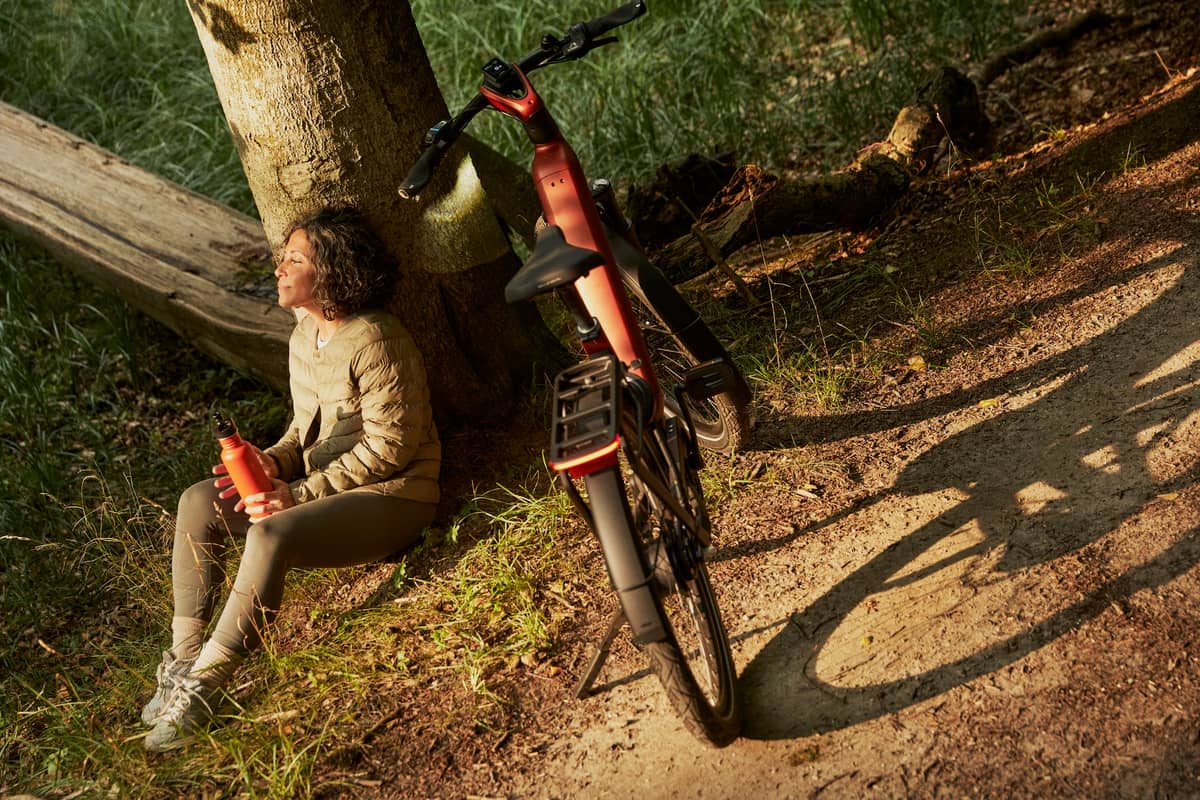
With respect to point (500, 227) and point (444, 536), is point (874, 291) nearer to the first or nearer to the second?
point (500, 227)

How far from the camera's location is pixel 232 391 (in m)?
→ 6.24

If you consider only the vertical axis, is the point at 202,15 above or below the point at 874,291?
above

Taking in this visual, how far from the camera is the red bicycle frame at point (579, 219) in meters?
3.47

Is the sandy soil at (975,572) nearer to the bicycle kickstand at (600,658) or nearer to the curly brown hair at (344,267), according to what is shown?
the bicycle kickstand at (600,658)

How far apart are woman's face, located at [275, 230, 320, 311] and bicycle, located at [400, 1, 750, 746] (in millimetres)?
703

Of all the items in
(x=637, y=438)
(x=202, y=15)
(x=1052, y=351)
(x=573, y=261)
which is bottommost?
(x=1052, y=351)

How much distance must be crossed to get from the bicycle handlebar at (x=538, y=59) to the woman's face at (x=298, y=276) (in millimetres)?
650

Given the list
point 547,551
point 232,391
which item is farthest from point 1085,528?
point 232,391

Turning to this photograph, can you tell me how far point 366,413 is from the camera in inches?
156

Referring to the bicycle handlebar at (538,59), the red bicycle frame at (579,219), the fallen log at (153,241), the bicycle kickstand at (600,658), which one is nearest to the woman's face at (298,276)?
the bicycle handlebar at (538,59)

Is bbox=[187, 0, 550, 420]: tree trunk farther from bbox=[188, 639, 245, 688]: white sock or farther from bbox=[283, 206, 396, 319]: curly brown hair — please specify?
bbox=[188, 639, 245, 688]: white sock

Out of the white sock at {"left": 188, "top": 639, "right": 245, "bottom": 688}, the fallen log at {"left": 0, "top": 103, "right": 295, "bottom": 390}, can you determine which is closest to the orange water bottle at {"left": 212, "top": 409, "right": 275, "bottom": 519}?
the white sock at {"left": 188, "top": 639, "right": 245, "bottom": 688}

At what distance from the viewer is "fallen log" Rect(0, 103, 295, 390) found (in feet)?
17.0

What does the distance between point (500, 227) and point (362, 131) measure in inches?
27.1
